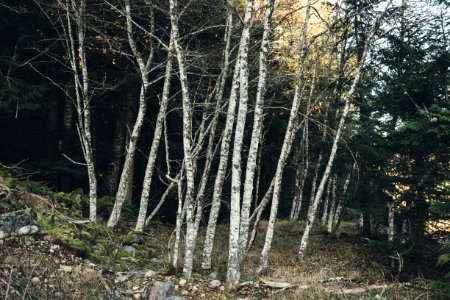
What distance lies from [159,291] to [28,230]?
3.06 m

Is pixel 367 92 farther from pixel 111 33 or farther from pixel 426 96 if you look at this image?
pixel 111 33

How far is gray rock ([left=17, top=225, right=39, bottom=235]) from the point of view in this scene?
280 inches

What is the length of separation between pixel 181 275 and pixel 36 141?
11.2m

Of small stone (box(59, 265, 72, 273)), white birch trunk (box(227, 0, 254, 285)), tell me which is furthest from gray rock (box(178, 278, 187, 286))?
small stone (box(59, 265, 72, 273))

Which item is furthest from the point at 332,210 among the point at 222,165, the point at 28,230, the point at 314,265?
the point at 28,230

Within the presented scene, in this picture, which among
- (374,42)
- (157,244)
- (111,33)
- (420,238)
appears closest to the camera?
(420,238)

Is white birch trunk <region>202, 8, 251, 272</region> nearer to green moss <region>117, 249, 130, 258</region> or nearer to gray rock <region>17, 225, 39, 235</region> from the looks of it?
green moss <region>117, 249, 130, 258</region>

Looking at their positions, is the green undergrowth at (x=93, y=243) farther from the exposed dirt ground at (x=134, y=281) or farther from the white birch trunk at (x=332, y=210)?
the white birch trunk at (x=332, y=210)

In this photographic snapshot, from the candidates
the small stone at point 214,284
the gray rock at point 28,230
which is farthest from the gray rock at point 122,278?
the gray rock at point 28,230

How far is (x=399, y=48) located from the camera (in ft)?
42.9

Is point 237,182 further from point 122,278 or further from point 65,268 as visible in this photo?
point 65,268

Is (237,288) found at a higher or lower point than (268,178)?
lower

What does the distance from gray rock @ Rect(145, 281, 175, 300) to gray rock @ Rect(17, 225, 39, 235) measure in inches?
109

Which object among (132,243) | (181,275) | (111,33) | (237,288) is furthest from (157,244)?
(111,33)
